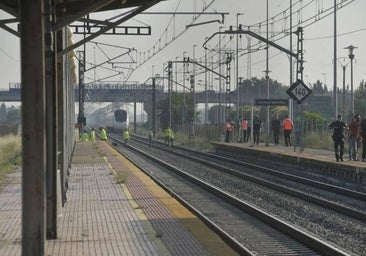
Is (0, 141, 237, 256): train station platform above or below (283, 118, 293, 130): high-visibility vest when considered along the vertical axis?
below

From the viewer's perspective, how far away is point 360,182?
2122 centimetres

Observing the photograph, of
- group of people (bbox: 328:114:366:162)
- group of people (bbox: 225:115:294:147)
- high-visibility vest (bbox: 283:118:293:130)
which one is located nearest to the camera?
group of people (bbox: 328:114:366:162)

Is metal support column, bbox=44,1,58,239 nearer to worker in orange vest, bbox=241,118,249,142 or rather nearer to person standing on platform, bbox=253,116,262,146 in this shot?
person standing on platform, bbox=253,116,262,146

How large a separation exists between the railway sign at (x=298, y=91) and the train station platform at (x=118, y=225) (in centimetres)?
1356

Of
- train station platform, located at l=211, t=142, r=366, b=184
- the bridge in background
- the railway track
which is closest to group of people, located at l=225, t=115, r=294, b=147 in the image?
train station platform, located at l=211, t=142, r=366, b=184

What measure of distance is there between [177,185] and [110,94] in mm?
102161

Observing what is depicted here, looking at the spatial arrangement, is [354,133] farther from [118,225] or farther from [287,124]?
[118,225]

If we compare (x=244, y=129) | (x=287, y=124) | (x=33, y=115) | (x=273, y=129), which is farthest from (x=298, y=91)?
(x=33, y=115)

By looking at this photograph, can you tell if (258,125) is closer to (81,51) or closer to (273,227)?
(81,51)

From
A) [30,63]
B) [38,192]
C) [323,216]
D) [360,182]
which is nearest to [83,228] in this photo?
[38,192]

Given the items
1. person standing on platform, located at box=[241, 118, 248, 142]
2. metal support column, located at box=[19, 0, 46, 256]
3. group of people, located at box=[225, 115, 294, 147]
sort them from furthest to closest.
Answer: person standing on platform, located at box=[241, 118, 248, 142]
group of people, located at box=[225, 115, 294, 147]
metal support column, located at box=[19, 0, 46, 256]

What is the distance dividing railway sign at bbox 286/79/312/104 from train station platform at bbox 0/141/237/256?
44.5 ft

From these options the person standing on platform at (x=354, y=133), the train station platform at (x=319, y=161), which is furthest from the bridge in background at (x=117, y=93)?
the person standing on platform at (x=354, y=133)

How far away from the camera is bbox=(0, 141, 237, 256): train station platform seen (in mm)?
8688
